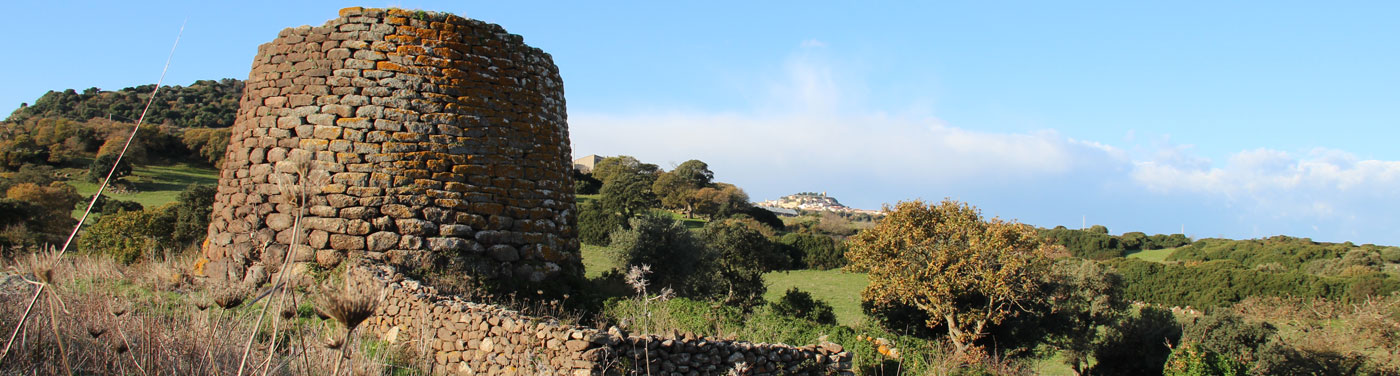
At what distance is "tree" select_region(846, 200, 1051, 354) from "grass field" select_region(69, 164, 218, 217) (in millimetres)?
26003

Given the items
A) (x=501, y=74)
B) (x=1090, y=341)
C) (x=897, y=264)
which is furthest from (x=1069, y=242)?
(x=501, y=74)

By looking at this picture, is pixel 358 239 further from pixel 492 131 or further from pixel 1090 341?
pixel 1090 341

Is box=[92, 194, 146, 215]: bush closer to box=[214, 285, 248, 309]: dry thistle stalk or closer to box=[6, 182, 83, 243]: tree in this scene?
box=[6, 182, 83, 243]: tree

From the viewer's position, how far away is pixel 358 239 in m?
7.70

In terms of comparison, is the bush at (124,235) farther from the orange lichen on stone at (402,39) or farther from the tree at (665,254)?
the tree at (665,254)

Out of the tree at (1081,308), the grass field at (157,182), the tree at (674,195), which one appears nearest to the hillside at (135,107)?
the grass field at (157,182)

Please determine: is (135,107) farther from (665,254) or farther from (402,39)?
(402,39)

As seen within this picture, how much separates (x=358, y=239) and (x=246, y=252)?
4.72 ft

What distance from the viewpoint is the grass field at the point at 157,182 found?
3030cm

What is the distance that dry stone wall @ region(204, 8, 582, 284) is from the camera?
7758 mm

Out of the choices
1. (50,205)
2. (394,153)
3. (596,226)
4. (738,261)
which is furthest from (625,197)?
(394,153)

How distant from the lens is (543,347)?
5539 mm

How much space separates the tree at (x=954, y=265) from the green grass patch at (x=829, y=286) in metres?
2.68

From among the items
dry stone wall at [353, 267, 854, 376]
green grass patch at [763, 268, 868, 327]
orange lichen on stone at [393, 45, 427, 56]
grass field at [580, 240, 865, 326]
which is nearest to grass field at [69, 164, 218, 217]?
grass field at [580, 240, 865, 326]
